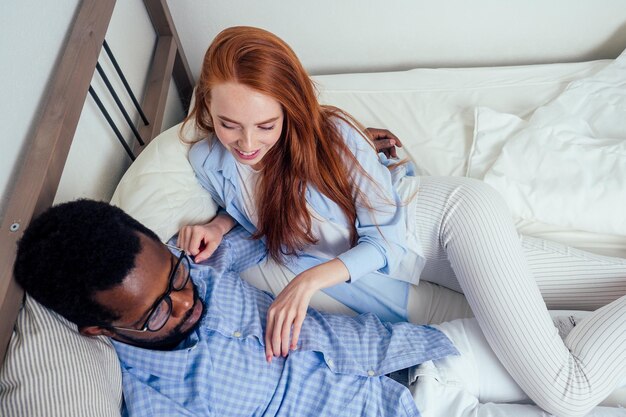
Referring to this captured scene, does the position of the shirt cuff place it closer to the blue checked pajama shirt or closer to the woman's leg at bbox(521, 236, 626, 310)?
the blue checked pajama shirt

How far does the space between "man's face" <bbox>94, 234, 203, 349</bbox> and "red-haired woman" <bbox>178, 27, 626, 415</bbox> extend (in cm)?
18

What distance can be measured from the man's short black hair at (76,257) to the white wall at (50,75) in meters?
0.17

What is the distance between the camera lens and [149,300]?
85 cm

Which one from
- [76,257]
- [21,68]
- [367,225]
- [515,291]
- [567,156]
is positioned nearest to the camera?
[76,257]

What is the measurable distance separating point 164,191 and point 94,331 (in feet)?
1.40

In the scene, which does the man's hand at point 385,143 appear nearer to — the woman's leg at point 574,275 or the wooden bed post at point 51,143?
the woman's leg at point 574,275

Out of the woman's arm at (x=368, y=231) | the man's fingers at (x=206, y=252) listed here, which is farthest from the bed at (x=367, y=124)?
the woman's arm at (x=368, y=231)

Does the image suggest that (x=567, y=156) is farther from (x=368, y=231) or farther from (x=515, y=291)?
(x=368, y=231)

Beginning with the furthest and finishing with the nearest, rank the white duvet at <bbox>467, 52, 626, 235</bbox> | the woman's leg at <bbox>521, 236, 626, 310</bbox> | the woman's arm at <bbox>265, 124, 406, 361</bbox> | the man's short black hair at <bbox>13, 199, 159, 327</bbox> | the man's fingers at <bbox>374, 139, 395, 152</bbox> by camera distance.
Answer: the man's fingers at <bbox>374, 139, 395, 152</bbox>
the white duvet at <bbox>467, 52, 626, 235</bbox>
the woman's leg at <bbox>521, 236, 626, 310</bbox>
the woman's arm at <bbox>265, 124, 406, 361</bbox>
the man's short black hair at <bbox>13, 199, 159, 327</bbox>

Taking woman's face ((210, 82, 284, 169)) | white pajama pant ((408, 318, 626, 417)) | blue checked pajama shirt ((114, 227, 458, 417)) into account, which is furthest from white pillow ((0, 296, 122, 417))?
white pajama pant ((408, 318, 626, 417))

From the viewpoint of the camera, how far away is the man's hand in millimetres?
1452

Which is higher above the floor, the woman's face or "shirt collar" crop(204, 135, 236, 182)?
the woman's face

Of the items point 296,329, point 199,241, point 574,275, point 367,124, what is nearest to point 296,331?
point 296,329

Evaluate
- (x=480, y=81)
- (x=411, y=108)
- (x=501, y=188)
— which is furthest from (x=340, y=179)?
(x=480, y=81)
